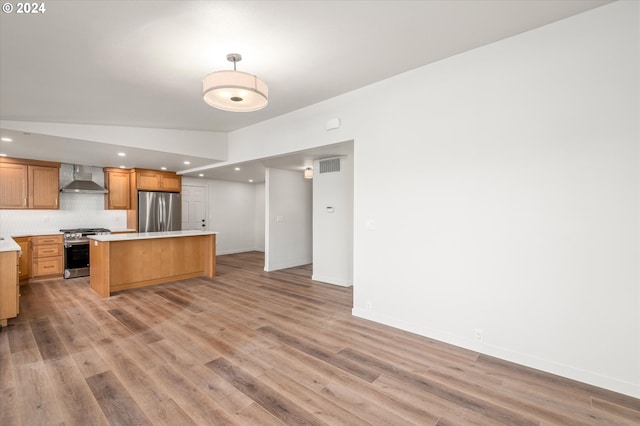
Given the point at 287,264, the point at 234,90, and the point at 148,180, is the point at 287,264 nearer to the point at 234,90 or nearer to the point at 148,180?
the point at 148,180

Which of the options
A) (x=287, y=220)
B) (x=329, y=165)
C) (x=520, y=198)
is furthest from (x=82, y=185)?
(x=520, y=198)

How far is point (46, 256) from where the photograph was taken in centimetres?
579

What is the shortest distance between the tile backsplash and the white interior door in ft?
5.03

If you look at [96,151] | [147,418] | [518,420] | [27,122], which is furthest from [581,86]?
[96,151]

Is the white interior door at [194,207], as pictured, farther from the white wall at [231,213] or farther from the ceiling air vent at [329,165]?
the ceiling air vent at [329,165]

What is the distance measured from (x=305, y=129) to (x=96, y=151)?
158 inches

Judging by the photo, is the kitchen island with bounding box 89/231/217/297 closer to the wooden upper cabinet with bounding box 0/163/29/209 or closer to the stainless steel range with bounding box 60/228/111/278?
the stainless steel range with bounding box 60/228/111/278

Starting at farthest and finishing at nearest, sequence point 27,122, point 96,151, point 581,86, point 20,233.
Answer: point 20,233
point 96,151
point 27,122
point 581,86

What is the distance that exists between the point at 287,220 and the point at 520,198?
16.8ft

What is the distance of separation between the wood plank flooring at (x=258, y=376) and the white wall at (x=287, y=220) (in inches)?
112

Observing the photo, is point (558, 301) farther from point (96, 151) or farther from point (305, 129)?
point (96, 151)

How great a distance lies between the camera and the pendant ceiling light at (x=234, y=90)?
8.02ft

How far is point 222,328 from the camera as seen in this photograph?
345 centimetres

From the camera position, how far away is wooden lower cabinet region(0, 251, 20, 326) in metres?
3.46
